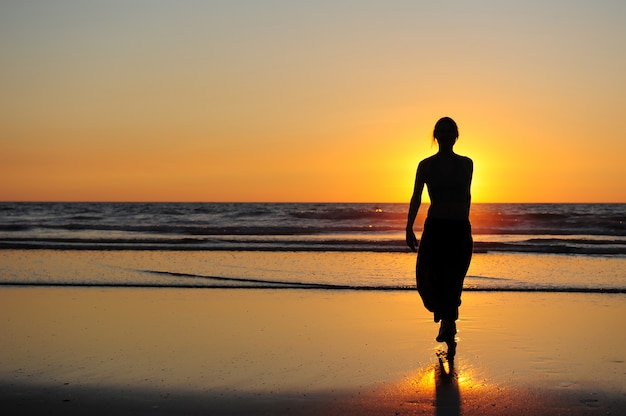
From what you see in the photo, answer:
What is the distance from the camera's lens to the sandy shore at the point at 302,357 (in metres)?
4.74

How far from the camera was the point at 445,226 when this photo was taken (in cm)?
618

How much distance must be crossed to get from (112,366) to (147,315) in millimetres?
2565

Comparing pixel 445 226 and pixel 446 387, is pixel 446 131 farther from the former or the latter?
pixel 446 387

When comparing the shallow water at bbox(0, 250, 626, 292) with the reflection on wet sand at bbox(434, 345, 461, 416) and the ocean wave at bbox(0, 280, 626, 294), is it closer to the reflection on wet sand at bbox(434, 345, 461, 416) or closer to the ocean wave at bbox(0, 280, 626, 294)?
the ocean wave at bbox(0, 280, 626, 294)

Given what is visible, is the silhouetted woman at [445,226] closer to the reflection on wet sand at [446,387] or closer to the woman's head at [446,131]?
the woman's head at [446,131]

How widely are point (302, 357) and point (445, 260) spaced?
1450mm

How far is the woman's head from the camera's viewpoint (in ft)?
20.1

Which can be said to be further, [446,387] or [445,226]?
[445,226]

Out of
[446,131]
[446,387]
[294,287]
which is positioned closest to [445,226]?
[446,131]

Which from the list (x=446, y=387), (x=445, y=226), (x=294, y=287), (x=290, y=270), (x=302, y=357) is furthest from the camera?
(x=290, y=270)

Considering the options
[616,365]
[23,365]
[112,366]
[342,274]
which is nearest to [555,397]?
[616,365]

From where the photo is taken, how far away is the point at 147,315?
8211 mm

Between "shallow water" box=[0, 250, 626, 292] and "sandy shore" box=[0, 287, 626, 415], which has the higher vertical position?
"sandy shore" box=[0, 287, 626, 415]

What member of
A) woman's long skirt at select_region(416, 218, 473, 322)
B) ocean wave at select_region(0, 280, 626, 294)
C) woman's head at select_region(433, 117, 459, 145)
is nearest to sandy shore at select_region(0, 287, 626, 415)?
woman's long skirt at select_region(416, 218, 473, 322)
